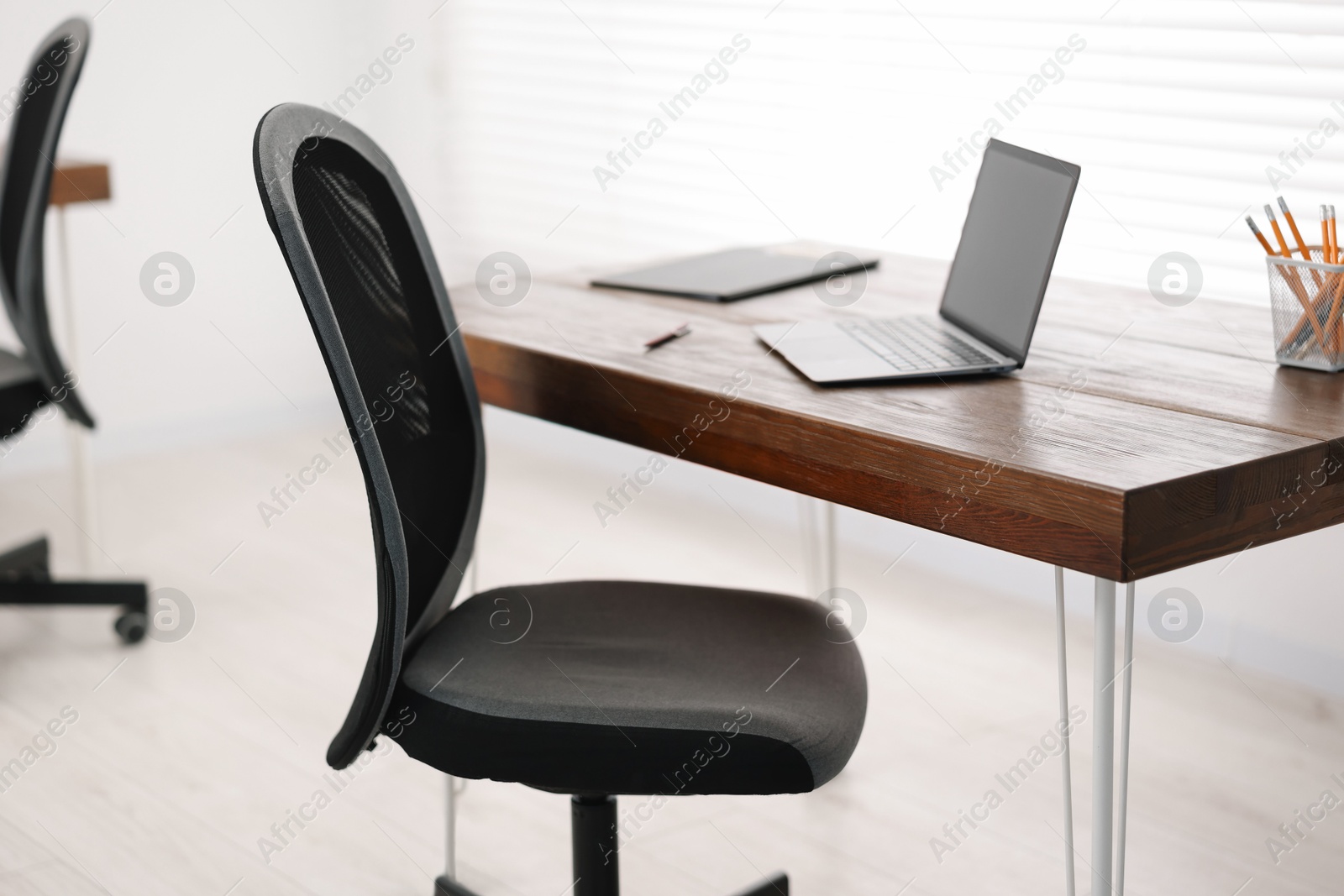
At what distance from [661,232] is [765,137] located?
0.42 metres

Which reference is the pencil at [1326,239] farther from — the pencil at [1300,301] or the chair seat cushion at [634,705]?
the chair seat cushion at [634,705]

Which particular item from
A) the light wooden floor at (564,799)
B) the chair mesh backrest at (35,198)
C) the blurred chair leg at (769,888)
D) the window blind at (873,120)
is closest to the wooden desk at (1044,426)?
the light wooden floor at (564,799)

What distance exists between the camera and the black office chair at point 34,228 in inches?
90.4

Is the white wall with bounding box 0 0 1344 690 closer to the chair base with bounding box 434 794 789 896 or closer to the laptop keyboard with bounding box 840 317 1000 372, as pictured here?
the laptop keyboard with bounding box 840 317 1000 372

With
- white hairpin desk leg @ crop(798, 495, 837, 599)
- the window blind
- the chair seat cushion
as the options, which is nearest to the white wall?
the window blind

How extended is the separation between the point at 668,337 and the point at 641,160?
6.23ft

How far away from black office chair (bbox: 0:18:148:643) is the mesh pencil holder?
1.91 metres

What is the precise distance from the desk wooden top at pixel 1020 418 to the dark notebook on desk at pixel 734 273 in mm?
33

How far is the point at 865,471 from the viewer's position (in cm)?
124

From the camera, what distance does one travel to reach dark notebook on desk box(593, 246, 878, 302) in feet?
6.09

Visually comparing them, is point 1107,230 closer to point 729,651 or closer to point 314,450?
point 729,651

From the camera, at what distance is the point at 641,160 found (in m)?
3.40

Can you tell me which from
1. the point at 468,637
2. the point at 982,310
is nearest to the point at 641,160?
the point at 982,310

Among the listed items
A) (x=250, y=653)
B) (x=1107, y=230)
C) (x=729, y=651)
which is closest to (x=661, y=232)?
(x=1107, y=230)
